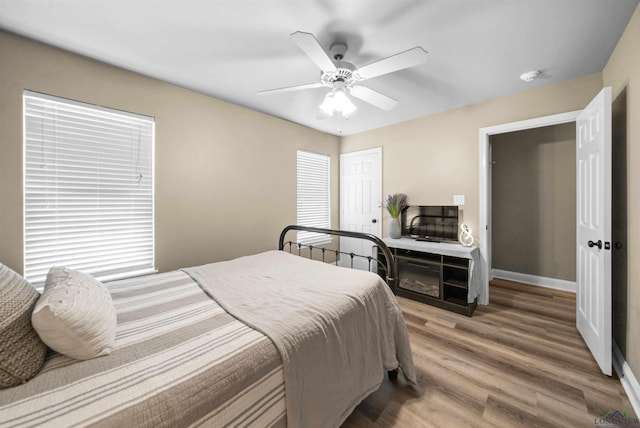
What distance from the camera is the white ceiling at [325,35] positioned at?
1.56 metres

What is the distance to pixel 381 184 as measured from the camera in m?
4.01

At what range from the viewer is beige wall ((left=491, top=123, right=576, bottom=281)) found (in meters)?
3.45

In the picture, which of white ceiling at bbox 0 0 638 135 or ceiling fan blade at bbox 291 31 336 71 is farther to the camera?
white ceiling at bbox 0 0 638 135


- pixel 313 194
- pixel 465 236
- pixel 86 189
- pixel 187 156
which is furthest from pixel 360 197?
pixel 86 189

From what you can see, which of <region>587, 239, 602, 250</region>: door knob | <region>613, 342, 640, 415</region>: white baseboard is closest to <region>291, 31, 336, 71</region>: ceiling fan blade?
<region>587, 239, 602, 250</region>: door knob

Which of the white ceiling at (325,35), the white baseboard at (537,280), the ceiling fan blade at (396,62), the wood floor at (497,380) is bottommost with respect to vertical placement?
the wood floor at (497,380)

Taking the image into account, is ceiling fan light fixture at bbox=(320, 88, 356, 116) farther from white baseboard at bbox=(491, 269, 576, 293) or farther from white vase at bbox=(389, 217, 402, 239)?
white baseboard at bbox=(491, 269, 576, 293)

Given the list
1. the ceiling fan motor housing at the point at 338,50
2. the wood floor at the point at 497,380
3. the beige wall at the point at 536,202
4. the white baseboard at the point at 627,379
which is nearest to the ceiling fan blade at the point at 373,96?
the ceiling fan motor housing at the point at 338,50

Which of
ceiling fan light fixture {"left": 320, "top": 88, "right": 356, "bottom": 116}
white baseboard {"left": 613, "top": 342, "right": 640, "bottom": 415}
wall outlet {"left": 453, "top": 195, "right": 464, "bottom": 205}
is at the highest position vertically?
ceiling fan light fixture {"left": 320, "top": 88, "right": 356, "bottom": 116}

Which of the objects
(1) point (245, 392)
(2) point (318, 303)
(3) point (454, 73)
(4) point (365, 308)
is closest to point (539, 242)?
(3) point (454, 73)

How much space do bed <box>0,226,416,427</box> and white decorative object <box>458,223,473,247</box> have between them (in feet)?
6.35

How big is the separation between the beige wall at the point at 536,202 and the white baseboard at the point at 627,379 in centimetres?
193

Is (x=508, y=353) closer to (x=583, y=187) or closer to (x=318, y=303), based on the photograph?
(x=583, y=187)

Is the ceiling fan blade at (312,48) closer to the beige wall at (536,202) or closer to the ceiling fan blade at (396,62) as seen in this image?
the ceiling fan blade at (396,62)
